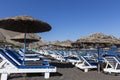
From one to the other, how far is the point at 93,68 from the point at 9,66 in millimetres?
5387

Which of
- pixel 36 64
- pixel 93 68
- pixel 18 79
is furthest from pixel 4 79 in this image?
pixel 93 68

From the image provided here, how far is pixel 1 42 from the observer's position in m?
16.4

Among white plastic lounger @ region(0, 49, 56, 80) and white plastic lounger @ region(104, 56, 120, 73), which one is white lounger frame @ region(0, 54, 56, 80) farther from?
white plastic lounger @ region(104, 56, 120, 73)

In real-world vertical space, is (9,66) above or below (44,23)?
below

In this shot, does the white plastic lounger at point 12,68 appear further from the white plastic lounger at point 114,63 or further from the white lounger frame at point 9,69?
the white plastic lounger at point 114,63

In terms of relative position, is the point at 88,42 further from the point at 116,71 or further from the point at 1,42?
the point at 1,42

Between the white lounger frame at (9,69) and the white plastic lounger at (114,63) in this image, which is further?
the white plastic lounger at (114,63)

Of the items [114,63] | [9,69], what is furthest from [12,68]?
[114,63]

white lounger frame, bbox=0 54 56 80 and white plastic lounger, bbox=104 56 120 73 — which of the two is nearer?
white lounger frame, bbox=0 54 56 80

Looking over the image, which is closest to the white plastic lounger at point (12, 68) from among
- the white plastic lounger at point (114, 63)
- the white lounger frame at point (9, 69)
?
the white lounger frame at point (9, 69)

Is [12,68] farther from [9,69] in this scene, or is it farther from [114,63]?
[114,63]

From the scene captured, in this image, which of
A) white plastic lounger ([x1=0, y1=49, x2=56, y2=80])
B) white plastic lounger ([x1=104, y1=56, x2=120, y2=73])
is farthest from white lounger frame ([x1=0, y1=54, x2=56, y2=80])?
white plastic lounger ([x1=104, y1=56, x2=120, y2=73])

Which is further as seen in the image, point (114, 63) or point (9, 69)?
point (114, 63)

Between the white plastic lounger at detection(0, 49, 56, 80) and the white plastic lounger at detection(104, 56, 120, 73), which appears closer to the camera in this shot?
the white plastic lounger at detection(0, 49, 56, 80)
